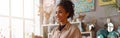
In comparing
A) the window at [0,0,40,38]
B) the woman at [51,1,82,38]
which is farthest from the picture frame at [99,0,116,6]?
the window at [0,0,40,38]

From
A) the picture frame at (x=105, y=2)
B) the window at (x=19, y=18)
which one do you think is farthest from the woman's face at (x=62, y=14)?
the window at (x=19, y=18)

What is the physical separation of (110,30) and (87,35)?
0.35 meters

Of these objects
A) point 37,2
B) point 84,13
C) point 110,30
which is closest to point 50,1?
point 37,2

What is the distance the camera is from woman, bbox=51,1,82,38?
74.1 inches

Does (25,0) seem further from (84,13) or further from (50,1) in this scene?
(84,13)

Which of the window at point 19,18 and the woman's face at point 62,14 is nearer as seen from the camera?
the woman's face at point 62,14

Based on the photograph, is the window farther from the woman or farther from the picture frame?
the woman

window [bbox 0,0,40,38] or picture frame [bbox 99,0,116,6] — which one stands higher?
picture frame [bbox 99,0,116,6]

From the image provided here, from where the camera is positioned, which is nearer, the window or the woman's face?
the woman's face

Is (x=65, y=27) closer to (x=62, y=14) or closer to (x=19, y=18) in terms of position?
(x=62, y=14)

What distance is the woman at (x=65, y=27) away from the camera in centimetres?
188

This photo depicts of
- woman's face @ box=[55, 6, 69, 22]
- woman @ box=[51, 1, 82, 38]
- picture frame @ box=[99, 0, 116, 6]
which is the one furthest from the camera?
picture frame @ box=[99, 0, 116, 6]

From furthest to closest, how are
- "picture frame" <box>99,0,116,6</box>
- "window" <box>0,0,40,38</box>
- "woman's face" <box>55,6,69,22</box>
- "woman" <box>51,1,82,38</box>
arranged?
"window" <box>0,0,40,38</box>, "picture frame" <box>99,0,116,6</box>, "woman's face" <box>55,6,69,22</box>, "woman" <box>51,1,82,38</box>

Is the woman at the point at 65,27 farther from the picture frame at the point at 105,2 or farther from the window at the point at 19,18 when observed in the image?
the window at the point at 19,18
